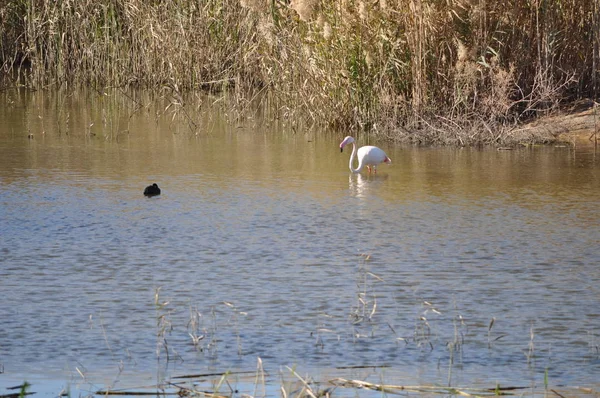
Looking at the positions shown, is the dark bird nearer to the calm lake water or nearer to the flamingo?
the calm lake water

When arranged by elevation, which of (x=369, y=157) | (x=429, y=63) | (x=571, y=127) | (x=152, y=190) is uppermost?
(x=429, y=63)

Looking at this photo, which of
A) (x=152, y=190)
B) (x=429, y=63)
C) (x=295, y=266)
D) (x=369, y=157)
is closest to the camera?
(x=295, y=266)

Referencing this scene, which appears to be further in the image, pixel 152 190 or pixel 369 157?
pixel 369 157

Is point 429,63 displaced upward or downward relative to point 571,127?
upward

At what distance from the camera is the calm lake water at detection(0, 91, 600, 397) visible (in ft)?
14.5

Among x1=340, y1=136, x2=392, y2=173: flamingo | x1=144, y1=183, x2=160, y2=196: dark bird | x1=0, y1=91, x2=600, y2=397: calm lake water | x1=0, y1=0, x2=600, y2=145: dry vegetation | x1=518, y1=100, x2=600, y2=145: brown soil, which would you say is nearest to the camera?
x1=0, y1=91, x2=600, y2=397: calm lake water

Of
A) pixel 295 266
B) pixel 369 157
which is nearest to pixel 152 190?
pixel 369 157

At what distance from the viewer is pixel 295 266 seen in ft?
20.1

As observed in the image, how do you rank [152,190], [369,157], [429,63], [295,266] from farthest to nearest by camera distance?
1. [429,63]
2. [369,157]
3. [152,190]
4. [295,266]

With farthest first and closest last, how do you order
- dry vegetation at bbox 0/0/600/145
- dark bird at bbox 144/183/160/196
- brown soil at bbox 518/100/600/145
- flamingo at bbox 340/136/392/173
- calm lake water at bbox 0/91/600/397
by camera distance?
brown soil at bbox 518/100/600/145
dry vegetation at bbox 0/0/600/145
flamingo at bbox 340/136/392/173
dark bird at bbox 144/183/160/196
calm lake water at bbox 0/91/600/397

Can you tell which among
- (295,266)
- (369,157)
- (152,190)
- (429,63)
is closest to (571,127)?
(429,63)

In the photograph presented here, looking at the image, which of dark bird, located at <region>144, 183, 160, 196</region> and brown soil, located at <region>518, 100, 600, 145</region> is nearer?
dark bird, located at <region>144, 183, 160, 196</region>

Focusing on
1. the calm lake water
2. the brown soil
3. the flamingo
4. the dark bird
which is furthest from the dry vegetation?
the dark bird

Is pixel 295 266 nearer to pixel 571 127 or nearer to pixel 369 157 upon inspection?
pixel 369 157
